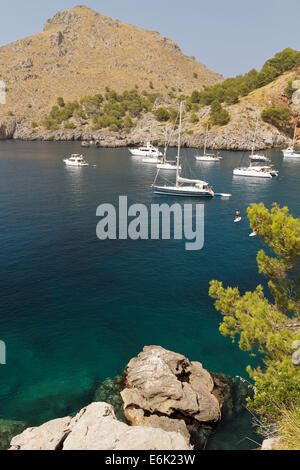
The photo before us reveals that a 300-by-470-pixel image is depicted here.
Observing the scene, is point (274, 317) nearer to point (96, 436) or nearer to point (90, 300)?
point (96, 436)

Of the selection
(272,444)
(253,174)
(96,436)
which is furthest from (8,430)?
(253,174)

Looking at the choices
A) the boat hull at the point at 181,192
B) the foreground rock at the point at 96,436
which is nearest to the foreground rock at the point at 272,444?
the foreground rock at the point at 96,436

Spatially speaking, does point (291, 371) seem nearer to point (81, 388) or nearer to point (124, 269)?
point (81, 388)

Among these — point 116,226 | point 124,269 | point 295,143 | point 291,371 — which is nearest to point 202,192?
point 116,226

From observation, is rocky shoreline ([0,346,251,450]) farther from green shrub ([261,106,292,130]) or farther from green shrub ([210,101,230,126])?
green shrub ([261,106,292,130])

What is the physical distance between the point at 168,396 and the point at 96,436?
7394mm

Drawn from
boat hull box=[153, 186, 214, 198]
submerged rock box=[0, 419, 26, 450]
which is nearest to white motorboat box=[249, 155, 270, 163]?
boat hull box=[153, 186, 214, 198]

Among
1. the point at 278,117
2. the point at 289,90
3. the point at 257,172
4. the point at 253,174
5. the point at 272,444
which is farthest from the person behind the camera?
the point at 289,90

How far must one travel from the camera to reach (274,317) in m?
17.2

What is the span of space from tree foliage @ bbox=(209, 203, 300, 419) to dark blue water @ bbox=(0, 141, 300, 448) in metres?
6.77

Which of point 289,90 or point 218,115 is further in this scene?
point 218,115

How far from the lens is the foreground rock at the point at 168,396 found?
18766 mm

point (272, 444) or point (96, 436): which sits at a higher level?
point (272, 444)

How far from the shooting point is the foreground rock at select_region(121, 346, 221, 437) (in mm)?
18766
